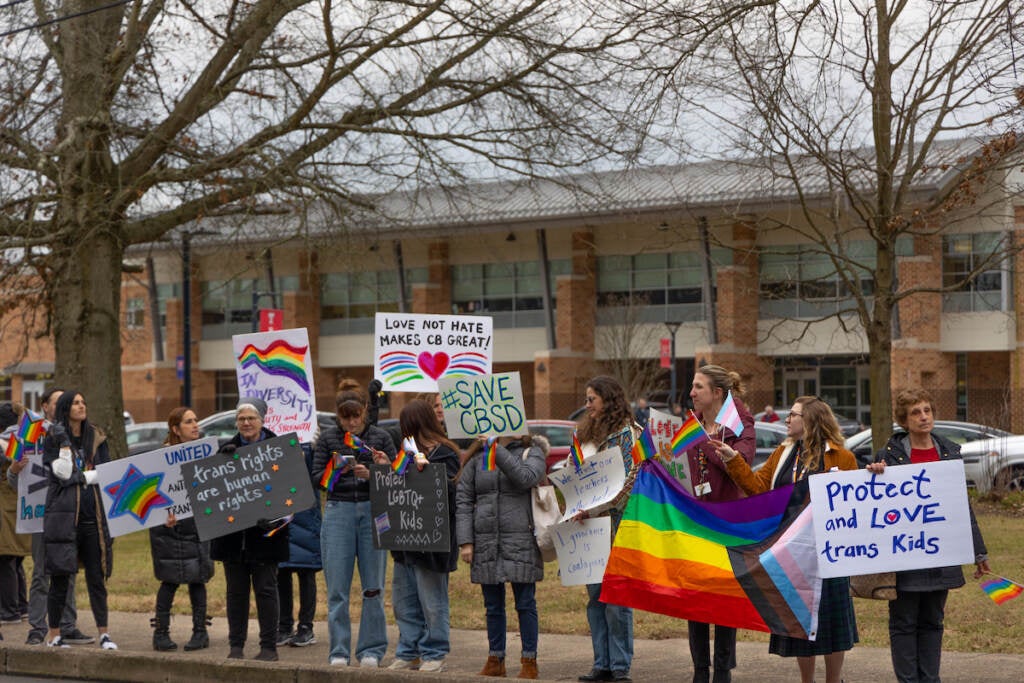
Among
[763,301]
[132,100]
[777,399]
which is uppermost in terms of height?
[132,100]

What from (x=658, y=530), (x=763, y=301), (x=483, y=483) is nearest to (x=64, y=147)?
(x=483, y=483)

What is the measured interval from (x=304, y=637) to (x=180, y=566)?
1.13 metres

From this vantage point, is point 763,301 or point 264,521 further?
point 763,301

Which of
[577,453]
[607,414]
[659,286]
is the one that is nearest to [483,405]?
[577,453]

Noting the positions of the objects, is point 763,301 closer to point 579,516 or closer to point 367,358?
point 367,358

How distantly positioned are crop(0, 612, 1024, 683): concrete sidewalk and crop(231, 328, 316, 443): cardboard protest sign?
5.90 ft

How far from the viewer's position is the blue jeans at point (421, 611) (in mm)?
9055

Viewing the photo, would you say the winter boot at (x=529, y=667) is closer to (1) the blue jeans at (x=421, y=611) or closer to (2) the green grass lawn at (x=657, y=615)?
(1) the blue jeans at (x=421, y=611)

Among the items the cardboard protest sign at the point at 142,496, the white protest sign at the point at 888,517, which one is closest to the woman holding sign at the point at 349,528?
the cardboard protest sign at the point at 142,496

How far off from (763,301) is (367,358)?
658 inches

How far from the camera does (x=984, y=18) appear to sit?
1308 cm

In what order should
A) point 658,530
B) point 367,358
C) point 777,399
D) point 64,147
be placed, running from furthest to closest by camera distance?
point 367,358
point 777,399
point 64,147
point 658,530

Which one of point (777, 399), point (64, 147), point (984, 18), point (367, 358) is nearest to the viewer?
point (984, 18)

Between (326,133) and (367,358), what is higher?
(326,133)
